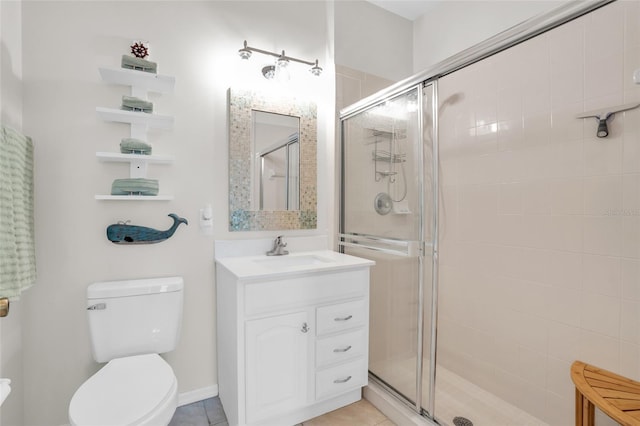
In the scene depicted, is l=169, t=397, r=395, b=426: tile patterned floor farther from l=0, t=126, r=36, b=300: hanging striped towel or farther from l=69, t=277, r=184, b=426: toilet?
l=0, t=126, r=36, b=300: hanging striped towel

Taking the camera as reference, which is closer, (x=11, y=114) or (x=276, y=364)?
(x=11, y=114)

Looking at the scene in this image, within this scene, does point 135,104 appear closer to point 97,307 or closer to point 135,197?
point 135,197

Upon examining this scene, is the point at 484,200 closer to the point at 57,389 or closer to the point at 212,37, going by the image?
the point at 212,37

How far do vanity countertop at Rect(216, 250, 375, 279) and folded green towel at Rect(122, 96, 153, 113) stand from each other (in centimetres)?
89

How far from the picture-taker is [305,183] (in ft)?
6.93

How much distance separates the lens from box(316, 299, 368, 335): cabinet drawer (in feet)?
5.34

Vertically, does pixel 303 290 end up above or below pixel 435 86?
below

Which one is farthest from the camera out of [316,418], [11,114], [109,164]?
[316,418]

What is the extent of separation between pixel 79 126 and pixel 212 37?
2.88 ft

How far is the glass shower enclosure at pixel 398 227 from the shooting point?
1.62m

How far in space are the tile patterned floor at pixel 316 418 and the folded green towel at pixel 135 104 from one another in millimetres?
1642

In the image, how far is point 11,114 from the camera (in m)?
1.36

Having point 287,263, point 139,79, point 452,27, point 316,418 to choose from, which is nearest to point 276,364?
point 316,418

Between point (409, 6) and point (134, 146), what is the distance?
5.95 feet
